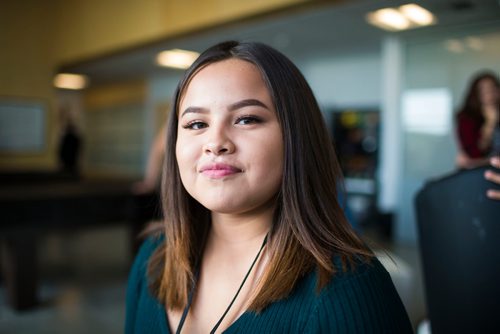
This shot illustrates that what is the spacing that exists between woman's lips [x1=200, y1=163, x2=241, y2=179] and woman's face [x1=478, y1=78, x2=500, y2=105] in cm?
336

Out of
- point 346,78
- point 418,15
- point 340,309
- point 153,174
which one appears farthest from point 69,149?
point 340,309

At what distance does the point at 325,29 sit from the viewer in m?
5.43

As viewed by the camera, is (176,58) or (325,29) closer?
(325,29)

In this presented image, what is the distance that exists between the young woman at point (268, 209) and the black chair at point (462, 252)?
29cm

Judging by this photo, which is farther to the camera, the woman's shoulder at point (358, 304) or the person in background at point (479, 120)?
the person in background at point (479, 120)

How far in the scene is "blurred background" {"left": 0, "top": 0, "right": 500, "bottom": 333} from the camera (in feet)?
11.1

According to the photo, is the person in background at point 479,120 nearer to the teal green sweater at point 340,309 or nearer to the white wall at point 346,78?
the teal green sweater at point 340,309

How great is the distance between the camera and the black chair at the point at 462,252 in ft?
3.07

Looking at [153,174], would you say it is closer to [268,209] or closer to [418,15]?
[418,15]

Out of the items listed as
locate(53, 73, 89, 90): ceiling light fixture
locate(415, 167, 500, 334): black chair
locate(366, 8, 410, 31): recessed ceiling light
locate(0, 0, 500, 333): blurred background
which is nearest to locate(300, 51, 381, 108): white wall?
locate(0, 0, 500, 333): blurred background

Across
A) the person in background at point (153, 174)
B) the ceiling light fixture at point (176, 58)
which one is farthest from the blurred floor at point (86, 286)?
the ceiling light fixture at point (176, 58)

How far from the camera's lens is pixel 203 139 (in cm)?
82

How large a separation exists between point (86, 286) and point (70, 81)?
736 cm

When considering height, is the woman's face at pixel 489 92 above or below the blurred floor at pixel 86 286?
above
